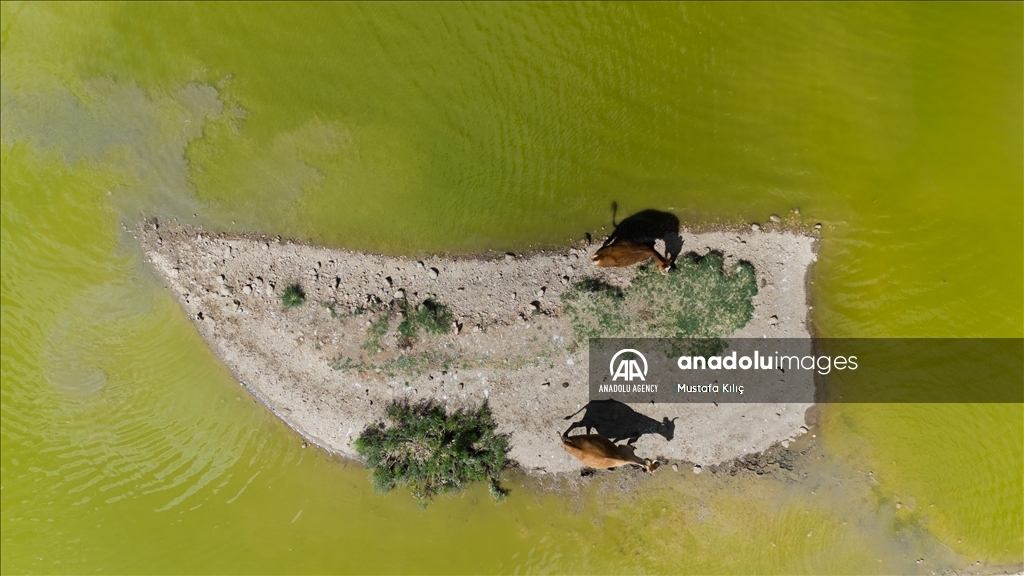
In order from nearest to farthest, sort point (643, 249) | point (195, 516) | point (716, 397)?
point (643, 249), point (716, 397), point (195, 516)

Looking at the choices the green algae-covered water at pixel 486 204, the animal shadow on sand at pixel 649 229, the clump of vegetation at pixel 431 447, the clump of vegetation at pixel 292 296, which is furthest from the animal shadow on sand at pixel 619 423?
the clump of vegetation at pixel 292 296

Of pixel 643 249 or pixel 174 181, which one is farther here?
pixel 174 181

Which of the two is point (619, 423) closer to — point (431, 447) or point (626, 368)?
point (626, 368)

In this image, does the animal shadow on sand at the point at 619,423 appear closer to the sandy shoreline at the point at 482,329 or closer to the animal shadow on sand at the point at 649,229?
the sandy shoreline at the point at 482,329

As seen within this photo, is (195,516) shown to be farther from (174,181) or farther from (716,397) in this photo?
(716,397)

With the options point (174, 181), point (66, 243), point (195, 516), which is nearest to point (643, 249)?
point (174, 181)

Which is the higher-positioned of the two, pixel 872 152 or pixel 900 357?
pixel 872 152

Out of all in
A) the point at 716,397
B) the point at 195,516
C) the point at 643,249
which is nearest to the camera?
the point at 643,249
